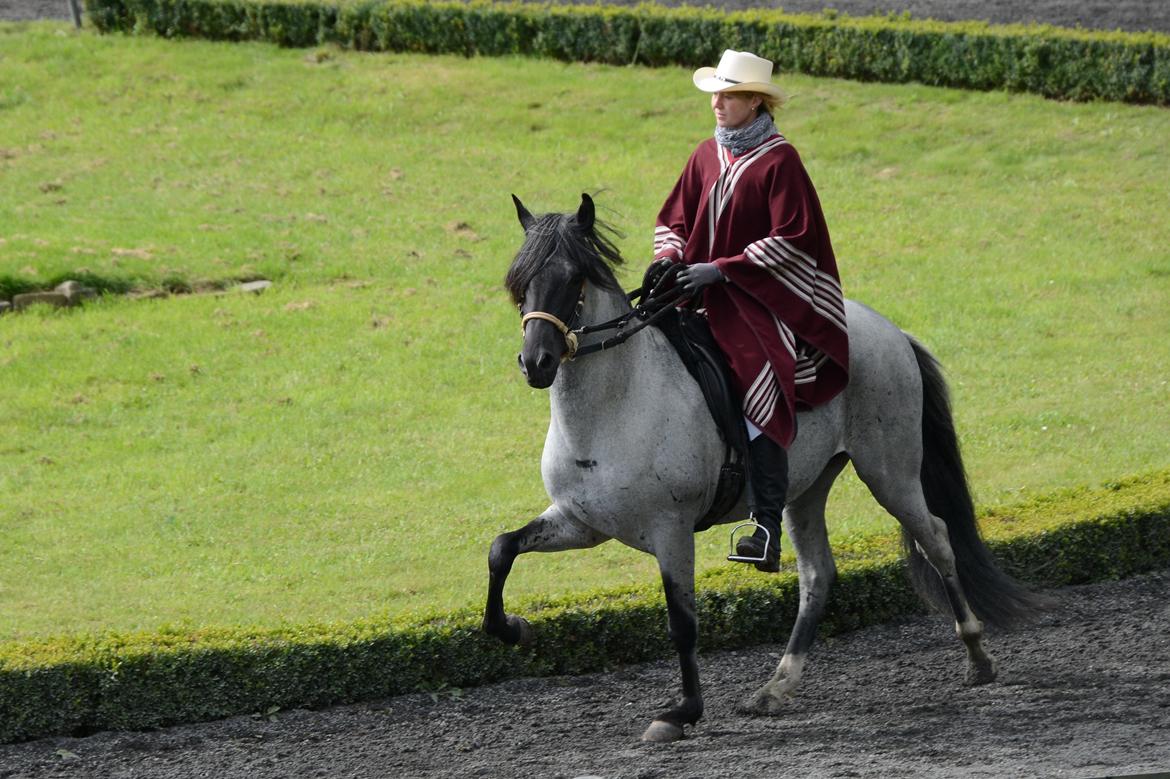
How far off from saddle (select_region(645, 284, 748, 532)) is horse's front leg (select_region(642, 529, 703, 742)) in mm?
288

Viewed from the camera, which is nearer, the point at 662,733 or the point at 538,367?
the point at 538,367

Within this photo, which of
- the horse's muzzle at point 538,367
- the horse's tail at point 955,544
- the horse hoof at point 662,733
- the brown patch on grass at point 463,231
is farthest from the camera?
the brown patch on grass at point 463,231

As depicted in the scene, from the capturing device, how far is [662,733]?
695 cm

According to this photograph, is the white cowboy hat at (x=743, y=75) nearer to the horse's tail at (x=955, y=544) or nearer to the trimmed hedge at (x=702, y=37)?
the horse's tail at (x=955, y=544)

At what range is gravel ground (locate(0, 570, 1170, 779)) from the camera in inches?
259

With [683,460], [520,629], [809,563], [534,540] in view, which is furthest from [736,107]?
[520,629]

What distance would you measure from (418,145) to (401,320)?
17.9 feet

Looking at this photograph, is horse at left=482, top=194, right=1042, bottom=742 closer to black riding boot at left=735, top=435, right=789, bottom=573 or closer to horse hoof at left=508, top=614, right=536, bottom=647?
horse hoof at left=508, top=614, right=536, bottom=647

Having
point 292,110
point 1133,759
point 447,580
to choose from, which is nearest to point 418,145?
point 292,110

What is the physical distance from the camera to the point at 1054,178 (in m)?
19.0

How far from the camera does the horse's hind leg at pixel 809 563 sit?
7.72 metres

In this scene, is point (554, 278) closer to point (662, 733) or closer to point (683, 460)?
point (683, 460)

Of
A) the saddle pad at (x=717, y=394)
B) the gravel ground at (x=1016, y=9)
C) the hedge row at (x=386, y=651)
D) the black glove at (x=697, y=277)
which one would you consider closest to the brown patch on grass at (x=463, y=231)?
the gravel ground at (x=1016, y=9)

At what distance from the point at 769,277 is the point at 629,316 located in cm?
74
